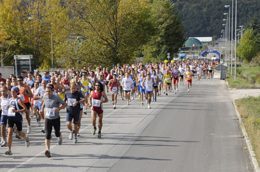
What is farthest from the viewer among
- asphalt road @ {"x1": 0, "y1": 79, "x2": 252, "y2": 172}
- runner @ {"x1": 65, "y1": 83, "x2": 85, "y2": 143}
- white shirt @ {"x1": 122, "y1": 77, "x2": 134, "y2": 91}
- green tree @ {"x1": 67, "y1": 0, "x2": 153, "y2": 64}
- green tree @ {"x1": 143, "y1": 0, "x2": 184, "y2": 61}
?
green tree @ {"x1": 143, "y1": 0, "x2": 184, "y2": 61}

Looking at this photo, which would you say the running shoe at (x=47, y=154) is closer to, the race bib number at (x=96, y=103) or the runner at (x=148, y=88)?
the race bib number at (x=96, y=103)

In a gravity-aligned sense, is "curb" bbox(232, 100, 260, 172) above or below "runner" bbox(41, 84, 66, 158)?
below

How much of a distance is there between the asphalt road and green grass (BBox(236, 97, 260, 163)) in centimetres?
31

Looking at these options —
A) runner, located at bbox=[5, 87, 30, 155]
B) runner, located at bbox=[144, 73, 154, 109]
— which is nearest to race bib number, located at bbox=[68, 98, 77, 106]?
runner, located at bbox=[5, 87, 30, 155]

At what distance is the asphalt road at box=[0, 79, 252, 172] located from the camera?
1076 cm

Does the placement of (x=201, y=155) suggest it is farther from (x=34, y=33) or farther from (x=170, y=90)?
(x=34, y=33)

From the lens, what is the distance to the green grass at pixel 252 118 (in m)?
13.1

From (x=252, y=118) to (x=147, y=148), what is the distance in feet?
19.0

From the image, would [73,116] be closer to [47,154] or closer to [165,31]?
[47,154]

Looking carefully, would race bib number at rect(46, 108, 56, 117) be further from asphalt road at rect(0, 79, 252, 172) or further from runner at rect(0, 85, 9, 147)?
runner at rect(0, 85, 9, 147)

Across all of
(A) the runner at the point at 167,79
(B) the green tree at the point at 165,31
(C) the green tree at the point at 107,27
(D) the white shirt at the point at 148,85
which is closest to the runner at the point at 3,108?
(D) the white shirt at the point at 148,85

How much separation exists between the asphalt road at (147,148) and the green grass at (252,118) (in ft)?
1.01

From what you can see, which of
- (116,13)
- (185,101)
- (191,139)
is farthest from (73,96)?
(116,13)

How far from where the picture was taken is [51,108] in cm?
1190
